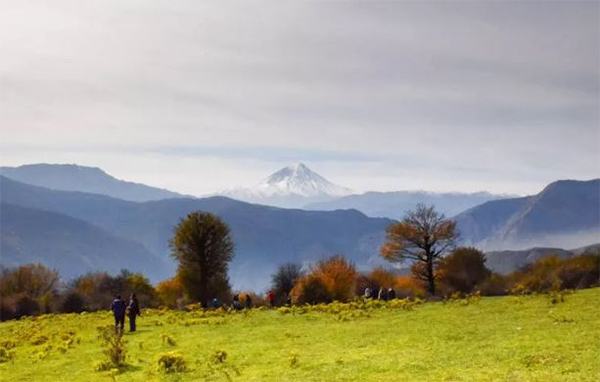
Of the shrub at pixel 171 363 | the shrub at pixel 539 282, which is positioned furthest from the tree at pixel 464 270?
the shrub at pixel 171 363

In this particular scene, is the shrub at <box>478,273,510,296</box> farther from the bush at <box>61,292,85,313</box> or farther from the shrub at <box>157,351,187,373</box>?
the shrub at <box>157,351,187,373</box>

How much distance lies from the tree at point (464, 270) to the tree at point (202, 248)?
48.6 meters

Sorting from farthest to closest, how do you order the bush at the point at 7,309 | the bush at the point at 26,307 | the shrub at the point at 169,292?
the shrub at the point at 169,292 → the bush at the point at 26,307 → the bush at the point at 7,309

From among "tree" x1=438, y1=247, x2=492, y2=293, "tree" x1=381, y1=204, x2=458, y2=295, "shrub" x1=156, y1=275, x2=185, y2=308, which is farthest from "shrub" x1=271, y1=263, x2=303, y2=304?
"tree" x1=438, y1=247, x2=492, y2=293

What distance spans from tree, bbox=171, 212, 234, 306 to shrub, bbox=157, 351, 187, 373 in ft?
196

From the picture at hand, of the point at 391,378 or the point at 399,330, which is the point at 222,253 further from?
the point at 391,378

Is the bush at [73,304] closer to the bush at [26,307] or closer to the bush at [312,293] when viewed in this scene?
the bush at [26,307]

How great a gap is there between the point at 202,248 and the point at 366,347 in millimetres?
62990

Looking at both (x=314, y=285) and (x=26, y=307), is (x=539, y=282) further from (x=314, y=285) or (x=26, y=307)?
(x=26, y=307)

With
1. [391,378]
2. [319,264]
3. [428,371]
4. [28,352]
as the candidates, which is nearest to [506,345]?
[428,371]

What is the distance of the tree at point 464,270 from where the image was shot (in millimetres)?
119981

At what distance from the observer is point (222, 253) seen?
9050 cm

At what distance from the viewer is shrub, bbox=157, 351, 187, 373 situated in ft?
82.3

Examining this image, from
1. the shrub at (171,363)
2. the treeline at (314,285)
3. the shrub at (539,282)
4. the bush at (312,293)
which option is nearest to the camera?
the shrub at (171,363)
